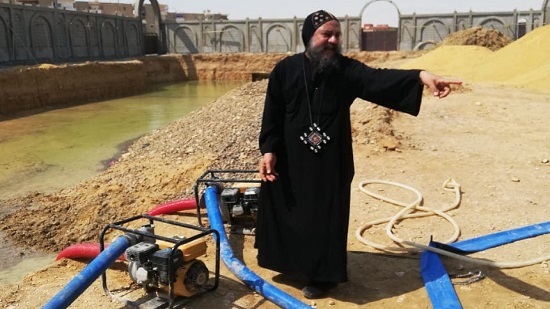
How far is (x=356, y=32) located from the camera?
34.1m

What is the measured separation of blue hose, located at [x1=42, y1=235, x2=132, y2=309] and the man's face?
1657 mm

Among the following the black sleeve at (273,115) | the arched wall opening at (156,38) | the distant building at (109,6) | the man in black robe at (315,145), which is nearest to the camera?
the man in black robe at (315,145)

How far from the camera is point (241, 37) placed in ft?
120

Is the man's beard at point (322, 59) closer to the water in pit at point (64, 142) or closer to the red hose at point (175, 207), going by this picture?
the red hose at point (175, 207)

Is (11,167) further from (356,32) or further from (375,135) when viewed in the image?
(356,32)

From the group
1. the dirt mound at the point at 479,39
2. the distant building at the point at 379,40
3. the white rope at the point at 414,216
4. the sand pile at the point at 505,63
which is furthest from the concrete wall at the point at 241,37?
the white rope at the point at 414,216

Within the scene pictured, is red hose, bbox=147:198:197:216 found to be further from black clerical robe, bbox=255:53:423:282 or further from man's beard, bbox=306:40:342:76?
man's beard, bbox=306:40:342:76

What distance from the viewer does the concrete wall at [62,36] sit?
2161 centimetres

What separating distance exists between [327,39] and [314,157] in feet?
2.32

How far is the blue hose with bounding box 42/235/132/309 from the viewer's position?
8.47ft

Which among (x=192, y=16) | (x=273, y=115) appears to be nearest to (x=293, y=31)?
(x=273, y=115)

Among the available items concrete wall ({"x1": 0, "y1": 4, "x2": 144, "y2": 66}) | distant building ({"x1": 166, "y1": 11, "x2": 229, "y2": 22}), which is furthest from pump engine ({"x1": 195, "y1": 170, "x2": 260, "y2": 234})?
distant building ({"x1": 166, "y1": 11, "x2": 229, "y2": 22})

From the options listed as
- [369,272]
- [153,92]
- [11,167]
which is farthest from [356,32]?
[369,272]

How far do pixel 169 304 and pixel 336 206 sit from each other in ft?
3.74
